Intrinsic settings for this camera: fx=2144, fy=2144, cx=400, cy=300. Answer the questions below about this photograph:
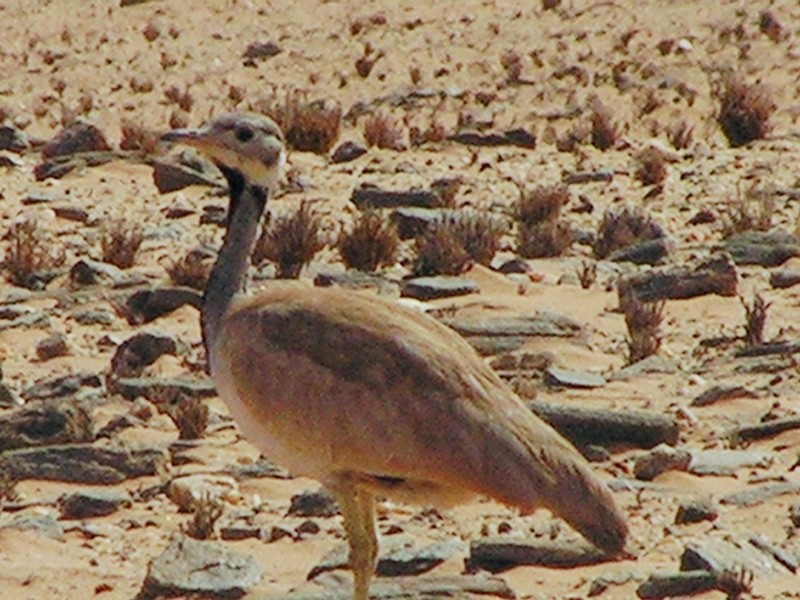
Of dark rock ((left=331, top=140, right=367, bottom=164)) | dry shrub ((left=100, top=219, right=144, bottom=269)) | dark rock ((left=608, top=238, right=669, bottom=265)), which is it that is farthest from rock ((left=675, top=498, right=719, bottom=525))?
dark rock ((left=331, top=140, right=367, bottom=164))

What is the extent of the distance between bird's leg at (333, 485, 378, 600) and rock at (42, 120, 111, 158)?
11801 millimetres

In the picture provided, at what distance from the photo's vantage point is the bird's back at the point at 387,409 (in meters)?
6.56

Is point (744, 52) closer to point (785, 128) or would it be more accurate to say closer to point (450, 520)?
point (785, 128)

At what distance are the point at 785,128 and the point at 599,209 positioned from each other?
4.43 m

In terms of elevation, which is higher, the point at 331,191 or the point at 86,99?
the point at 86,99

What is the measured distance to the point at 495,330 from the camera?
11398 mm

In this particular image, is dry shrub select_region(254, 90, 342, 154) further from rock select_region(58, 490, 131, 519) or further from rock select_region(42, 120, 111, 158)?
rock select_region(58, 490, 131, 519)

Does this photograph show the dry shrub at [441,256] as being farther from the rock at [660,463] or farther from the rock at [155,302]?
the rock at [660,463]

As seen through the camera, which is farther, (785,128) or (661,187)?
(785,128)

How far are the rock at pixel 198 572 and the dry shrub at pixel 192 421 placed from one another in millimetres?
1826

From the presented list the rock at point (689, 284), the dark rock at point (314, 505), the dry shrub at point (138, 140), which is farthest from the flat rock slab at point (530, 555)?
the dry shrub at point (138, 140)

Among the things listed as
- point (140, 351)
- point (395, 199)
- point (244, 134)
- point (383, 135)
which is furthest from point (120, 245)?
point (244, 134)

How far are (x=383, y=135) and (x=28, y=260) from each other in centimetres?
569

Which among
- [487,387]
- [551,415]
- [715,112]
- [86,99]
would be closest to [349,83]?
[86,99]
